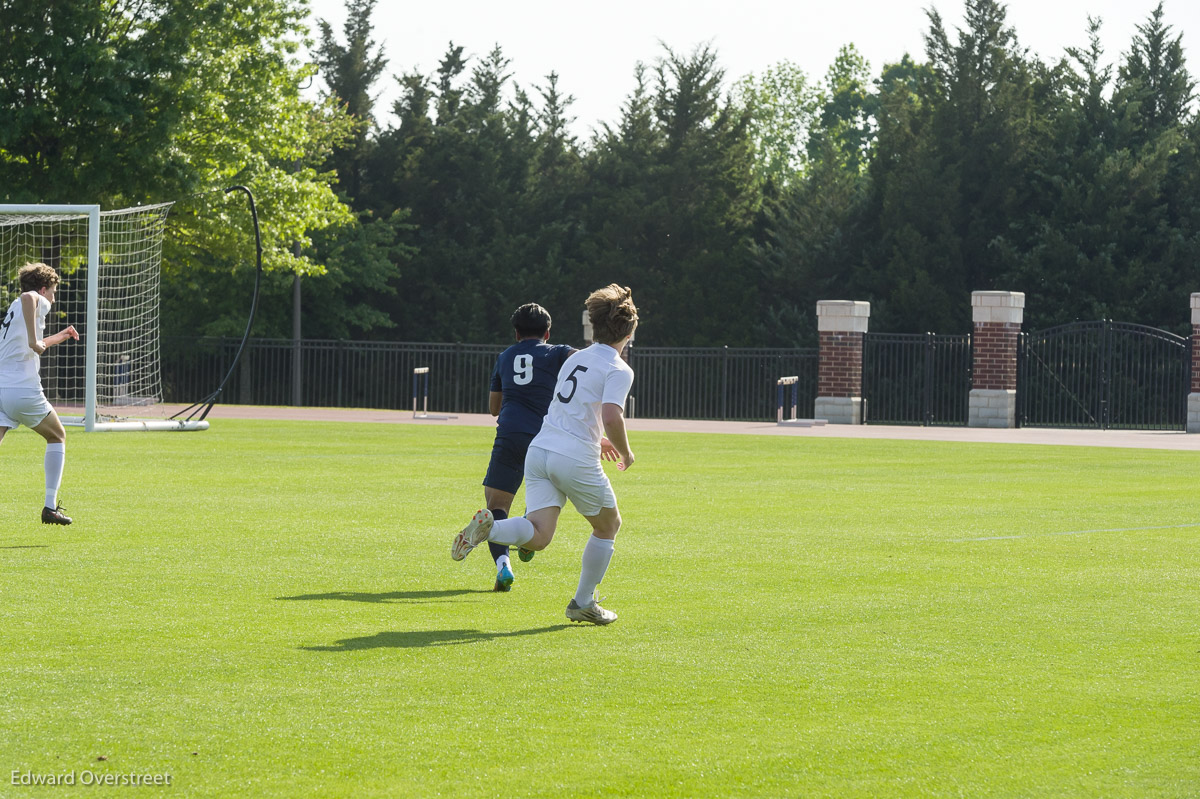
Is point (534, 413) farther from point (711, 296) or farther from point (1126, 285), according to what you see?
point (711, 296)

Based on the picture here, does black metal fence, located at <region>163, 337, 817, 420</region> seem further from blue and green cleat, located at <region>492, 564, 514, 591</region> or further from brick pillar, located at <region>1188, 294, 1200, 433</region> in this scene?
blue and green cleat, located at <region>492, 564, 514, 591</region>

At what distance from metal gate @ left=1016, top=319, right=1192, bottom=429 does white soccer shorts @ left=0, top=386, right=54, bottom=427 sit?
2719cm

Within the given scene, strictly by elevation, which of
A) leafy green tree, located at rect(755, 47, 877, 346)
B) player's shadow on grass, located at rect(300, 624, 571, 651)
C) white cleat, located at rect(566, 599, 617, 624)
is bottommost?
player's shadow on grass, located at rect(300, 624, 571, 651)

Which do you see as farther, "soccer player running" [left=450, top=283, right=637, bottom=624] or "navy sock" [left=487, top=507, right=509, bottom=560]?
"navy sock" [left=487, top=507, right=509, bottom=560]

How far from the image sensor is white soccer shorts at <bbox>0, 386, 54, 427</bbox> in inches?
437

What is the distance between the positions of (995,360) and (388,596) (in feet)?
87.3

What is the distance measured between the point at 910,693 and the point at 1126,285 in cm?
3639

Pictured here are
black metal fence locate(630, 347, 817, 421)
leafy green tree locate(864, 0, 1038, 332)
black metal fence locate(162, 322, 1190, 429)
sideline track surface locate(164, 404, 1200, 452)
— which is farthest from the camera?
leafy green tree locate(864, 0, 1038, 332)

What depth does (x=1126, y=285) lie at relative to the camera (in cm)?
3981

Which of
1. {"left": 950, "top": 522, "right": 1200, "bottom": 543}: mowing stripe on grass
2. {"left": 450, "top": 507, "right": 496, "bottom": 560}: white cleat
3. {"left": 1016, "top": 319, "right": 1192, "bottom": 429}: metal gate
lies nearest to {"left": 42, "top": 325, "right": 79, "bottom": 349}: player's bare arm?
{"left": 450, "top": 507, "right": 496, "bottom": 560}: white cleat

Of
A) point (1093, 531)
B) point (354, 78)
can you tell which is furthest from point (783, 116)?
point (1093, 531)

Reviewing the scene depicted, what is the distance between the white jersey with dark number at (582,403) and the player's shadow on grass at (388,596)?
1.28m

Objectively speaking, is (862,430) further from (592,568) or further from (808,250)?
(592,568)

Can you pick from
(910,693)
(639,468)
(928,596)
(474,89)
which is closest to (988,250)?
(474,89)
